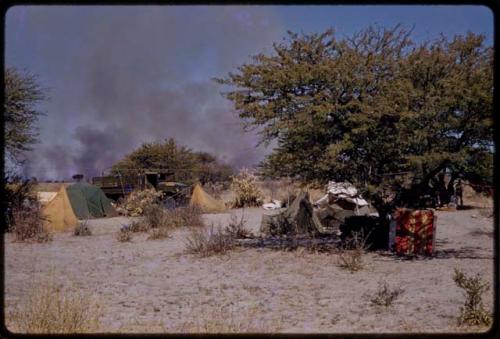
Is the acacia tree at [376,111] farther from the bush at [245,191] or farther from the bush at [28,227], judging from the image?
the bush at [245,191]

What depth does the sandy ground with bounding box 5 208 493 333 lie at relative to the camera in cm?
674

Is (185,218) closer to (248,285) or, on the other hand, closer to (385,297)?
(248,285)

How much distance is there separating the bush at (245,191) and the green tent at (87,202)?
32.3 feet

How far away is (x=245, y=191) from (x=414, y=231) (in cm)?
2216

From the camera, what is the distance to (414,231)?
12.7m

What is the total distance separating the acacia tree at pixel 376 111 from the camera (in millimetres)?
12000

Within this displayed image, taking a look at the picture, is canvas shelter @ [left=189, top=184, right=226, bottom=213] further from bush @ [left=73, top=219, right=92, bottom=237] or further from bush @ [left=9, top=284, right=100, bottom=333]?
bush @ [left=9, top=284, right=100, bottom=333]

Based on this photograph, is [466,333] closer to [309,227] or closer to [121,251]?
[121,251]

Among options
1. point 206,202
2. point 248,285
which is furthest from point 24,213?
point 206,202

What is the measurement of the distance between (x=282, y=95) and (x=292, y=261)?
13.5 ft

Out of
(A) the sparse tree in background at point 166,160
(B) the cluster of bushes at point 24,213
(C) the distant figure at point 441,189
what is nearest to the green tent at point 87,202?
(B) the cluster of bushes at point 24,213

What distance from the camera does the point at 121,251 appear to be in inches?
559

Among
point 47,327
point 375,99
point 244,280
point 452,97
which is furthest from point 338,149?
point 47,327

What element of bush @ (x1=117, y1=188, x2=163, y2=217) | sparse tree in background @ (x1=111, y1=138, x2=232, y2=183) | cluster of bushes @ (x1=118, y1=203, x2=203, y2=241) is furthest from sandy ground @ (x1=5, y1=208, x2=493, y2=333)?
sparse tree in background @ (x1=111, y1=138, x2=232, y2=183)
